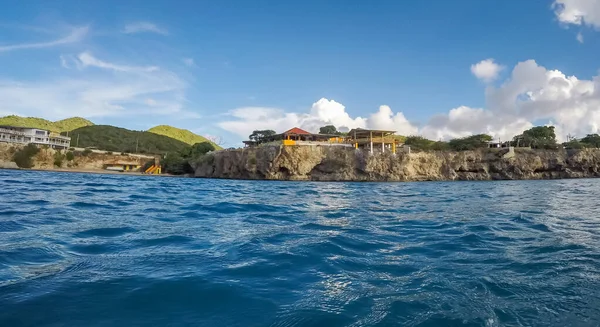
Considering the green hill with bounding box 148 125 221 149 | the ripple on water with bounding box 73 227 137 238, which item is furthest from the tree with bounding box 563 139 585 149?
the green hill with bounding box 148 125 221 149

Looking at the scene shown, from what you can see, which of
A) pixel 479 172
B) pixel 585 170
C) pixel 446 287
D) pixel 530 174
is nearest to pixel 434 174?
pixel 479 172

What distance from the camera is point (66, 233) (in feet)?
16.7

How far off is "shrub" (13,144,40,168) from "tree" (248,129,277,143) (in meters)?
32.9

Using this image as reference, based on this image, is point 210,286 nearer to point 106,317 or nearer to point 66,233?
point 106,317

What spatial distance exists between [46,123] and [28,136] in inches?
2369

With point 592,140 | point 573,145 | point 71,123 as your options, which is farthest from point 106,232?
point 71,123

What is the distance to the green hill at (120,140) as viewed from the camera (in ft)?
301

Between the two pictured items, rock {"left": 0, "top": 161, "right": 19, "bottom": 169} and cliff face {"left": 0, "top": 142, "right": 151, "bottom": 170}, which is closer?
rock {"left": 0, "top": 161, "right": 19, "bottom": 169}

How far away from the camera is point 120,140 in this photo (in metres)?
98.8

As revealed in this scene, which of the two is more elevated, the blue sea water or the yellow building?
the yellow building

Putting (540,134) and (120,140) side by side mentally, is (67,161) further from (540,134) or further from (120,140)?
(540,134)

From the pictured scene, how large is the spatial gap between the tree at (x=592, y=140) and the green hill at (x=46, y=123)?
122 meters

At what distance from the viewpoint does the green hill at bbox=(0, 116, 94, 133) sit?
9931 cm

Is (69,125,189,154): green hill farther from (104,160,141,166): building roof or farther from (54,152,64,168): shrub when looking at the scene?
(54,152,64,168): shrub
